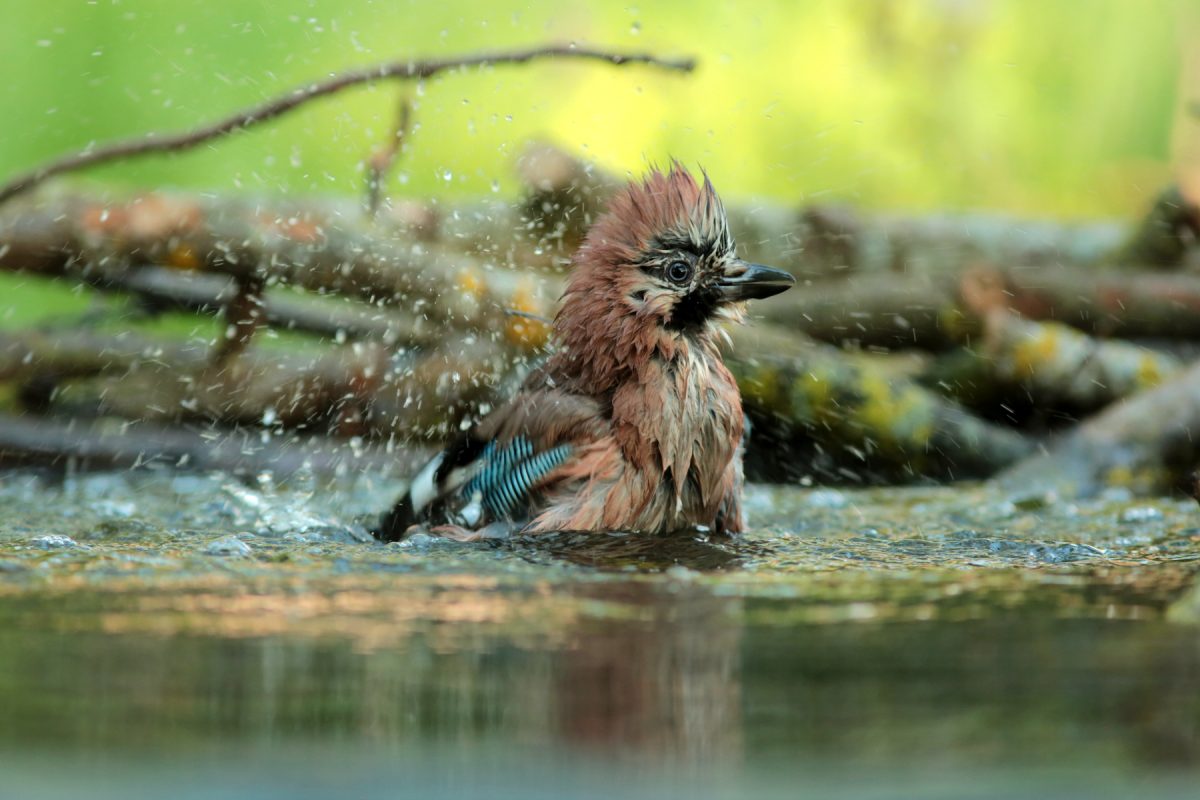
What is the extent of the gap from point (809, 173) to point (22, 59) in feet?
15.3

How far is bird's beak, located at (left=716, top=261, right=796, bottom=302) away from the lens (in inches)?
209

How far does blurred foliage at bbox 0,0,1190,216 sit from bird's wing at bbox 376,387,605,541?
146 inches

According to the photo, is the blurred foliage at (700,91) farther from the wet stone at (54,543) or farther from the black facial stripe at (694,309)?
the wet stone at (54,543)

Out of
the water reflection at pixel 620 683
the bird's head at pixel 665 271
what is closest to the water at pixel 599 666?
the water reflection at pixel 620 683

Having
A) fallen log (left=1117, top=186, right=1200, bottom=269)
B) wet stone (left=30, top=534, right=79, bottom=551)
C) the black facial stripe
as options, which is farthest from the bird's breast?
fallen log (left=1117, top=186, right=1200, bottom=269)

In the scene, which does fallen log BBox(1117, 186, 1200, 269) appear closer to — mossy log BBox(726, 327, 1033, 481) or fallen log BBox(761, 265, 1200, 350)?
fallen log BBox(761, 265, 1200, 350)

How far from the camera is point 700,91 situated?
10.2 m

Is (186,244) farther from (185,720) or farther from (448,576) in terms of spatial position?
(185,720)

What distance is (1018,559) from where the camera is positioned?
4.29m

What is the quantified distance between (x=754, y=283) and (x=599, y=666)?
8.88 feet

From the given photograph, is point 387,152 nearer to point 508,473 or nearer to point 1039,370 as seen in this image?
point 508,473

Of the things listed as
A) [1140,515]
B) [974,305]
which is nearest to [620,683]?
[1140,515]

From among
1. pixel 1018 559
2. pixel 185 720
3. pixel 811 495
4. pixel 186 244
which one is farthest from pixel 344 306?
pixel 185 720

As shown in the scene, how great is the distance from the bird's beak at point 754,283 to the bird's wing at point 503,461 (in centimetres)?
Answer: 59
